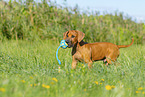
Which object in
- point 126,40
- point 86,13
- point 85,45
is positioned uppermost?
point 86,13

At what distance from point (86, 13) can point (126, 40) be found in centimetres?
274

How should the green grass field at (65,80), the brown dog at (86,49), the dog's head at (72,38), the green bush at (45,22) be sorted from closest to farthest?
the green grass field at (65,80), the dog's head at (72,38), the brown dog at (86,49), the green bush at (45,22)

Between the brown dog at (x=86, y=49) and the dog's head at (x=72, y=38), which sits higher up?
the dog's head at (x=72, y=38)

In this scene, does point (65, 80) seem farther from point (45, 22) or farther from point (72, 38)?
point (45, 22)

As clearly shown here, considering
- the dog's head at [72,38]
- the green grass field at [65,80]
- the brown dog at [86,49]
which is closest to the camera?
the green grass field at [65,80]

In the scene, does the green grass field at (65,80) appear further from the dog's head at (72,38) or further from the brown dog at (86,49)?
the dog's head at (72,38)

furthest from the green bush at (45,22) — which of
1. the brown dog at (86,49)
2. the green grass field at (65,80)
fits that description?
the brown dog at (86,49)

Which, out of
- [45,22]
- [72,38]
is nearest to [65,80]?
[72,38]

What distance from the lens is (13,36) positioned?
8.96 m

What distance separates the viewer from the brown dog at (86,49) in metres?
4.92

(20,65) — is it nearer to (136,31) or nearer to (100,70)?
(100,70)

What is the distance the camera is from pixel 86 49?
510 cm

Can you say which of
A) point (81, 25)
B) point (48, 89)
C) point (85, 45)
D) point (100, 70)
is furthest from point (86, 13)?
point (48, 89)

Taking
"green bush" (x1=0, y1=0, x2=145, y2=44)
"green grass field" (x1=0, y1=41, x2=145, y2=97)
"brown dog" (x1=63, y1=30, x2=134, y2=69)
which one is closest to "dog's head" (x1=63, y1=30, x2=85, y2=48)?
"brown dog" (x1=63, y1=30, x2=134, y2=69)
